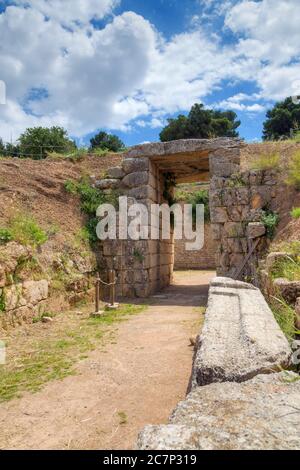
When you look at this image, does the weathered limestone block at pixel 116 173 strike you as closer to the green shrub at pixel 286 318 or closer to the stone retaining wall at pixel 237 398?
the green shrub at pixel 286 318

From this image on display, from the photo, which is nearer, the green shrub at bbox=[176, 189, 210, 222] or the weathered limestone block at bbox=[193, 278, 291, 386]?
the weathered limestone block at bbox=[193, 278, 291, 386]

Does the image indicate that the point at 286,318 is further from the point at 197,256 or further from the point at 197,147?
the point at 197,256

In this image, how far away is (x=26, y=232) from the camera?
698 centimetres

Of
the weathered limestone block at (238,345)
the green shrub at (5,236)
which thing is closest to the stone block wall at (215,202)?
the green shrub at (5,236)

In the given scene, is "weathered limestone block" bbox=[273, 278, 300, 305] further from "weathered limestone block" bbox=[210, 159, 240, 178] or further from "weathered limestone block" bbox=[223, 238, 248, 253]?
"weathered limestone block" bbox=[210, 159, 240, 178]

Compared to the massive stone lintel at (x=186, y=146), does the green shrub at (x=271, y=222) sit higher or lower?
lower

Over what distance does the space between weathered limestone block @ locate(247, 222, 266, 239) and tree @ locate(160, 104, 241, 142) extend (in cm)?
2111

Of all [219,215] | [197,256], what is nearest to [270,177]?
[219,215]

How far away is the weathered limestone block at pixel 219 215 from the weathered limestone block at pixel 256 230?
798 mm

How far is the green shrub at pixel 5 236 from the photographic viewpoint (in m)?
6.14

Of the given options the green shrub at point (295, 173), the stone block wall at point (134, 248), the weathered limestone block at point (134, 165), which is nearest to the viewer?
the green shrub at point (295, 173)

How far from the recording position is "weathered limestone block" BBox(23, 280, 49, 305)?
19.9 feet

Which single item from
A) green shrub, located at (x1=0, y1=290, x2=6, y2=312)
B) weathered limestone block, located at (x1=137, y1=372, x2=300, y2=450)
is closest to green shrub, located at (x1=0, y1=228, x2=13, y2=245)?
green shrub, located at (x1=0, y1=290, x2=6, y2=312)
